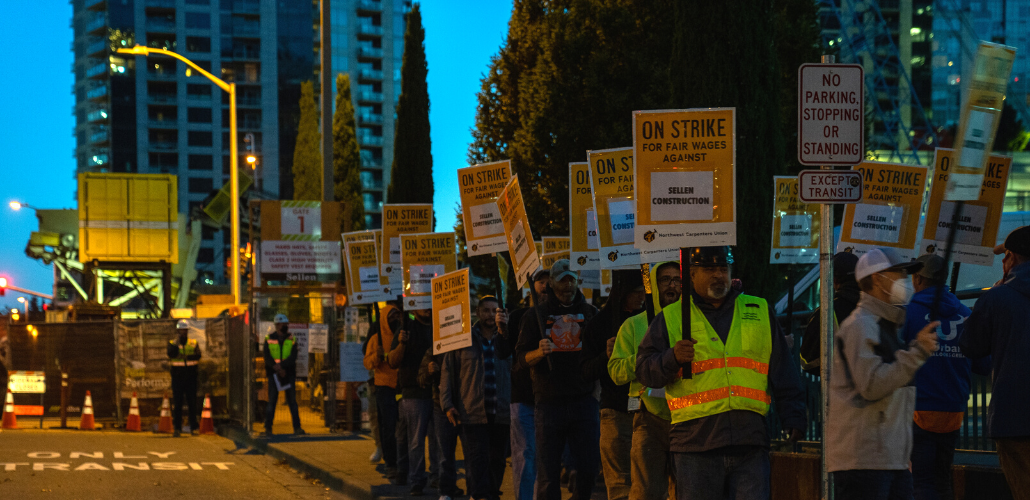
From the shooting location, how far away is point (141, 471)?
1378 centimetres

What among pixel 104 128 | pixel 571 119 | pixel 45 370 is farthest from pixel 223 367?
pixel 104 128

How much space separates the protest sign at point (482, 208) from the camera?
10492 millimetres

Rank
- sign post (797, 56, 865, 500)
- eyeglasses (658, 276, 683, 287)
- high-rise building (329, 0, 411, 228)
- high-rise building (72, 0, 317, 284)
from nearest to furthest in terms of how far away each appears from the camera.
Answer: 1. sign post (797, 56, 865, 500)
2. eyeglasses (658, 276, 683, 287)
3. high-rise building (72, 0, 317, 284)
4. high-rise building (329, 0, 411, 228)

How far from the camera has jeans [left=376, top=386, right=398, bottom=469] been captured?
12789mm

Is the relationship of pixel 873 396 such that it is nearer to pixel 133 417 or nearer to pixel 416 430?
pixel 416 430

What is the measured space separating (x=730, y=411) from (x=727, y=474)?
1.10 ft

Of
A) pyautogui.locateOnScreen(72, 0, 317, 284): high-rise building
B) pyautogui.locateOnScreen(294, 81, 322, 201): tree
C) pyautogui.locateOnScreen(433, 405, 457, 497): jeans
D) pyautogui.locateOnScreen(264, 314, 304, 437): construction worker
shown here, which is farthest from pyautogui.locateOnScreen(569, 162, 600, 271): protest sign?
pyautogui.locateOnScreen(72, 0, 317, 284): high-rise building

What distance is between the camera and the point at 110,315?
31.2m

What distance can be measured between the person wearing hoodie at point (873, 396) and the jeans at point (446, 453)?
207 inches

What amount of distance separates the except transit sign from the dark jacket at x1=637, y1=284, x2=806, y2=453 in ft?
2.24

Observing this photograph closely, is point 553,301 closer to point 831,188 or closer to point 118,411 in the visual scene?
point 831,188

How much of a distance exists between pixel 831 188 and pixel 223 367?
17.9 m

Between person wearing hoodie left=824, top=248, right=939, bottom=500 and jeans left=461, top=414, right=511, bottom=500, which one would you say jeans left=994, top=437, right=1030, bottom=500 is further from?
jeans left=461, top=414, right=511, bottom=500

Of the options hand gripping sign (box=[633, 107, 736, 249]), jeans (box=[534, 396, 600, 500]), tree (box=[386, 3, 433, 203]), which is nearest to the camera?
hand gripping sign (box=[633, 107, 736, 249])
